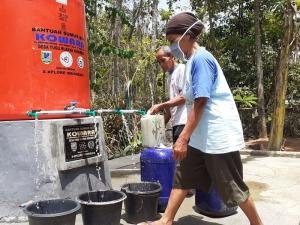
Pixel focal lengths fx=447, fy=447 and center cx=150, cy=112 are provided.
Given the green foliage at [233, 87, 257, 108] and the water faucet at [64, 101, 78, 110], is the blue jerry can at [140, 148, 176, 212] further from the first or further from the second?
the green foliage at [233, 87, 257, 108]

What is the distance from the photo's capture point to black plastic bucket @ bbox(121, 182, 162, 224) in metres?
4.40

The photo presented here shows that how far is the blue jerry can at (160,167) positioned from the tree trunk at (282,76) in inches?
212

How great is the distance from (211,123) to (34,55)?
2.05 m

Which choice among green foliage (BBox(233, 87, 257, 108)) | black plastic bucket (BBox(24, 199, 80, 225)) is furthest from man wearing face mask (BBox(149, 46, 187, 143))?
green foliage (BBox(233, 87, 257, 108))

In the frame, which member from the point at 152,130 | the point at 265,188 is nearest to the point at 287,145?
the point at 265,188

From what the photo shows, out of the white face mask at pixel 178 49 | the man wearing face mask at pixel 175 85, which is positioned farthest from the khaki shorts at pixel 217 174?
the man wearing face mask at pixel 175 85

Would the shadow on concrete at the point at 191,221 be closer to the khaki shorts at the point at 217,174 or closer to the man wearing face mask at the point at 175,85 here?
the khaki shorts at the point at 217,174

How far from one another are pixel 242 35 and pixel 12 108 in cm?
1046

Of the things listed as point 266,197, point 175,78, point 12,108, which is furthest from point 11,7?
point 266,197

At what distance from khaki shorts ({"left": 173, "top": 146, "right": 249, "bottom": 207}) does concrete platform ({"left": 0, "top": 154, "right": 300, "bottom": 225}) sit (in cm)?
76

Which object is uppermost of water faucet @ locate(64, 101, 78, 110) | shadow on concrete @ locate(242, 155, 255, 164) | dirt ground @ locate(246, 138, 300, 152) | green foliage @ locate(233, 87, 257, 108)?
green foliage @ locate(233, 87, 257, 108)

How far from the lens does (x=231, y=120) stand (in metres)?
3.77

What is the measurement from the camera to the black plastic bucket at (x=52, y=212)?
3.65m

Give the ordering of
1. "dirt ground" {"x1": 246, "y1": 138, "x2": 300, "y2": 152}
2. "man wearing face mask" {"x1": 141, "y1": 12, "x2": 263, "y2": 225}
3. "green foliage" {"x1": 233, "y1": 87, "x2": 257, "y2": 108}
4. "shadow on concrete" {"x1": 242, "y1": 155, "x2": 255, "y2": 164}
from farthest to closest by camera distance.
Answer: "green foliage" {"x1": 233, "y1": 87, "x2": 257, "y2": 108}, "dirt ground" {"x1": 246, "y1": 138, "x2": 300, "y2": 152}, "shadow on concrete" {"x1": 242, "y1": 155, "x2": 255, "y2": 164}, "man wearing face mask" {"x1": 141, "y1": 12, "x2": 263, "y2": 225}
